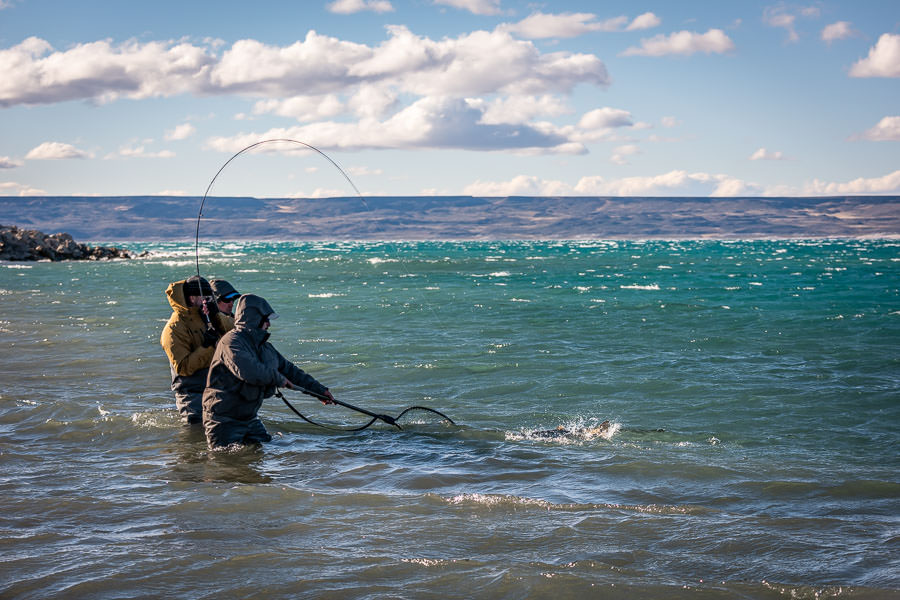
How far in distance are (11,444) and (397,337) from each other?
1060 centimetres

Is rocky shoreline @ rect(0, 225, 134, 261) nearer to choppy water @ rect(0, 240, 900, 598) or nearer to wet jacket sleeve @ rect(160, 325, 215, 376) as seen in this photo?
choppy water @ rect(0, 240, 900, 598)

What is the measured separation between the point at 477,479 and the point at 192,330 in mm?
2972

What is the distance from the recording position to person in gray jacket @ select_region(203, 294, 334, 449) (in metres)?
6.98

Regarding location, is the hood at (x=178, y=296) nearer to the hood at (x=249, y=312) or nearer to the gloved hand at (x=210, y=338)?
the gloved hand at (x=210, y=338)

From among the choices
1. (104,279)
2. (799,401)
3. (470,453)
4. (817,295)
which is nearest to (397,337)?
(799,401)

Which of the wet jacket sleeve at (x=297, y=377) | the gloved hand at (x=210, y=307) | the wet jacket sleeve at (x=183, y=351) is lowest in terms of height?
the wet jacket sleeve at (x=297, y=377)

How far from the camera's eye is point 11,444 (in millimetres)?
8141

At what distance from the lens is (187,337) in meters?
7.73

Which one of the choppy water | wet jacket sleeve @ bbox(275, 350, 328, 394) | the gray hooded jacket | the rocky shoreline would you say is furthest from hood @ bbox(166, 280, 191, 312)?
the rocky shoreline

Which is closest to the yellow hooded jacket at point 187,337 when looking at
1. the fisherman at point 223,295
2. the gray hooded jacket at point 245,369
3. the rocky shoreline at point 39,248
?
the fisherman at point 223,295

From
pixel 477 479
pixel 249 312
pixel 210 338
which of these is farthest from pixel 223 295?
pixel 477 479

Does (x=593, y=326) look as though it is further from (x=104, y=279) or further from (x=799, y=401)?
(x=104, y=279)

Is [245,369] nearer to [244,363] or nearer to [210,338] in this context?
[244,363]

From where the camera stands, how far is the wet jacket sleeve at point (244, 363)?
273 inches
